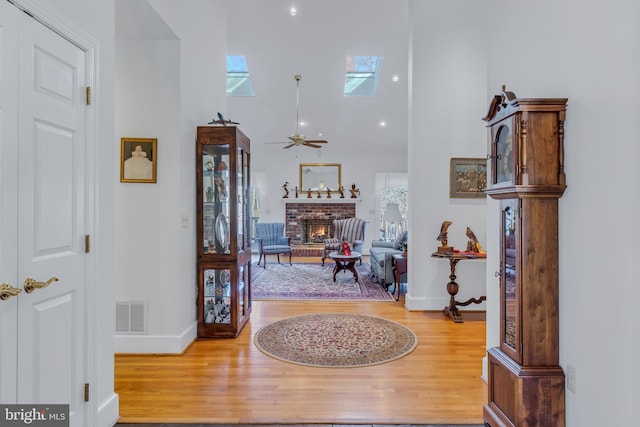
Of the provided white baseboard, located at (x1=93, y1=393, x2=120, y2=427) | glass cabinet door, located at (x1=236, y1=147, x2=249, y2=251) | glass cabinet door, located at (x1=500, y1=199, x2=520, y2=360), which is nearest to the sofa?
glass cabinet door, located at (x1=236, y1=147, x2=249, y2=251)

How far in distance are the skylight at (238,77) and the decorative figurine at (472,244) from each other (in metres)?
5.30

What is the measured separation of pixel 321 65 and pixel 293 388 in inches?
232

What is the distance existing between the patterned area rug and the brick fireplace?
2.23 m

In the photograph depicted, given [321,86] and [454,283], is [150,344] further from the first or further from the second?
[321,86]

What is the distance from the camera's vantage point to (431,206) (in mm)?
4391

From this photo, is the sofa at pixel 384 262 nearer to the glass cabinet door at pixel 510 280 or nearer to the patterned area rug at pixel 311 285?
the patterned area rug at pixel 311 285

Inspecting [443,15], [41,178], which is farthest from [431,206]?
[41,178]

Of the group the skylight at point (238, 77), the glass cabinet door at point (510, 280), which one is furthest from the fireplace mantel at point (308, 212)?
the glass cabinet door at point (510, 280)

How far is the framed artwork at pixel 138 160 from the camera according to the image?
9.99ft

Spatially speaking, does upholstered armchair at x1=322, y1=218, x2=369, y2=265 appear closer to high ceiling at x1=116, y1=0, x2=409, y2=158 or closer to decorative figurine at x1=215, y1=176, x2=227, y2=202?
high ceiling at x1=116, y1=0, x2=409, y2=158

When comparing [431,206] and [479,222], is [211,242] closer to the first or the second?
[431,206]

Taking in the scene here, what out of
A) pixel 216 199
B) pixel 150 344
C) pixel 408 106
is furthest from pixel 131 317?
pixel 408 106

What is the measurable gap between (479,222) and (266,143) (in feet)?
18.9

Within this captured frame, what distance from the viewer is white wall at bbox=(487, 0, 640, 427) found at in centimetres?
134
